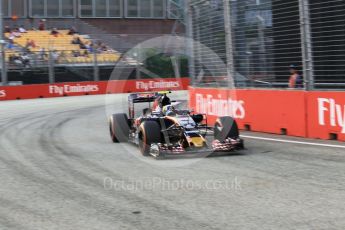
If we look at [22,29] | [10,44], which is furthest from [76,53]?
[22,29]

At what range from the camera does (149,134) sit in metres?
8.84

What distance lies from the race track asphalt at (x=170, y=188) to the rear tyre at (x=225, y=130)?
16.3 inches

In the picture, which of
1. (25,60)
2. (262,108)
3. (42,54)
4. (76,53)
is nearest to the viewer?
(262,108)

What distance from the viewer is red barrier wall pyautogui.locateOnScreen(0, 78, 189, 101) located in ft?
95.9

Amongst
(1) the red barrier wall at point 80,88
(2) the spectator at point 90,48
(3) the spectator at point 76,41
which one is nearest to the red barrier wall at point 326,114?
(1) the red barrier wall at point 80,88

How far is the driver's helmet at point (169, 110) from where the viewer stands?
31.3 ft

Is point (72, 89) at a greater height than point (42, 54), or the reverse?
point (42, 54)

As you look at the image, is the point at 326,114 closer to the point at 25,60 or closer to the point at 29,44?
the point at 25,60

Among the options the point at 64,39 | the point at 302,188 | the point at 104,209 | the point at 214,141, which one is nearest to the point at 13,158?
the point at 214,141

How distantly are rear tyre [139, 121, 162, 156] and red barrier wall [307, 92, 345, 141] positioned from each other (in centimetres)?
337

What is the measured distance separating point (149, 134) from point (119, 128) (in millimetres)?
2247

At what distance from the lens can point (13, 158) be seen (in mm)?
9352

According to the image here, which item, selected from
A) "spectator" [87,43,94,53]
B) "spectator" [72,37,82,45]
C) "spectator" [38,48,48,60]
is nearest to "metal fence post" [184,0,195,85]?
"spectator" [38,48,48,60]

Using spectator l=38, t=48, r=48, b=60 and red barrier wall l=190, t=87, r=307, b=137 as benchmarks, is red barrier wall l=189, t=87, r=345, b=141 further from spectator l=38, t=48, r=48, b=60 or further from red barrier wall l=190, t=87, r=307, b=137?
spectator l=38, t=48, r=48, b=60
